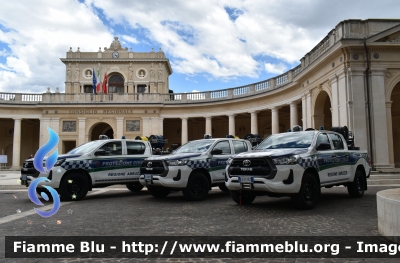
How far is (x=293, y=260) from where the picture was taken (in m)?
4.16

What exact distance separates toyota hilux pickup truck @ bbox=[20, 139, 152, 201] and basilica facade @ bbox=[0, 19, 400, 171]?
11.7 m

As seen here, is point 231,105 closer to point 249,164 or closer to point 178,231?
point 249,164

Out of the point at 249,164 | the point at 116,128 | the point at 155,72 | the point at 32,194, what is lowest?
the point at 32,194

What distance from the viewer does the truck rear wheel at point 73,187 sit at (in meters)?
9.90

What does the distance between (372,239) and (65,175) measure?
326 inches

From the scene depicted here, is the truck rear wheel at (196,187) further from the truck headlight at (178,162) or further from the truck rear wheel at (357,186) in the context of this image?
the truck rear wheel at (357,186)

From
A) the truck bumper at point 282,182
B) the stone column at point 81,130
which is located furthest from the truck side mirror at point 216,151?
the stone column at point 81,130

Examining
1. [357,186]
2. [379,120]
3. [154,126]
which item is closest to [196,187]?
[357,186]

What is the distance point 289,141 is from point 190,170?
2831 millimetres

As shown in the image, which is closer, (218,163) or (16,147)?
(218,163)

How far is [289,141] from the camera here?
8.68m

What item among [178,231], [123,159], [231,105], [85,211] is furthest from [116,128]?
[178,231]

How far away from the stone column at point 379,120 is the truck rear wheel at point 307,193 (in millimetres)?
10905

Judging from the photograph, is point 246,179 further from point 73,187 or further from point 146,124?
point 146,124
